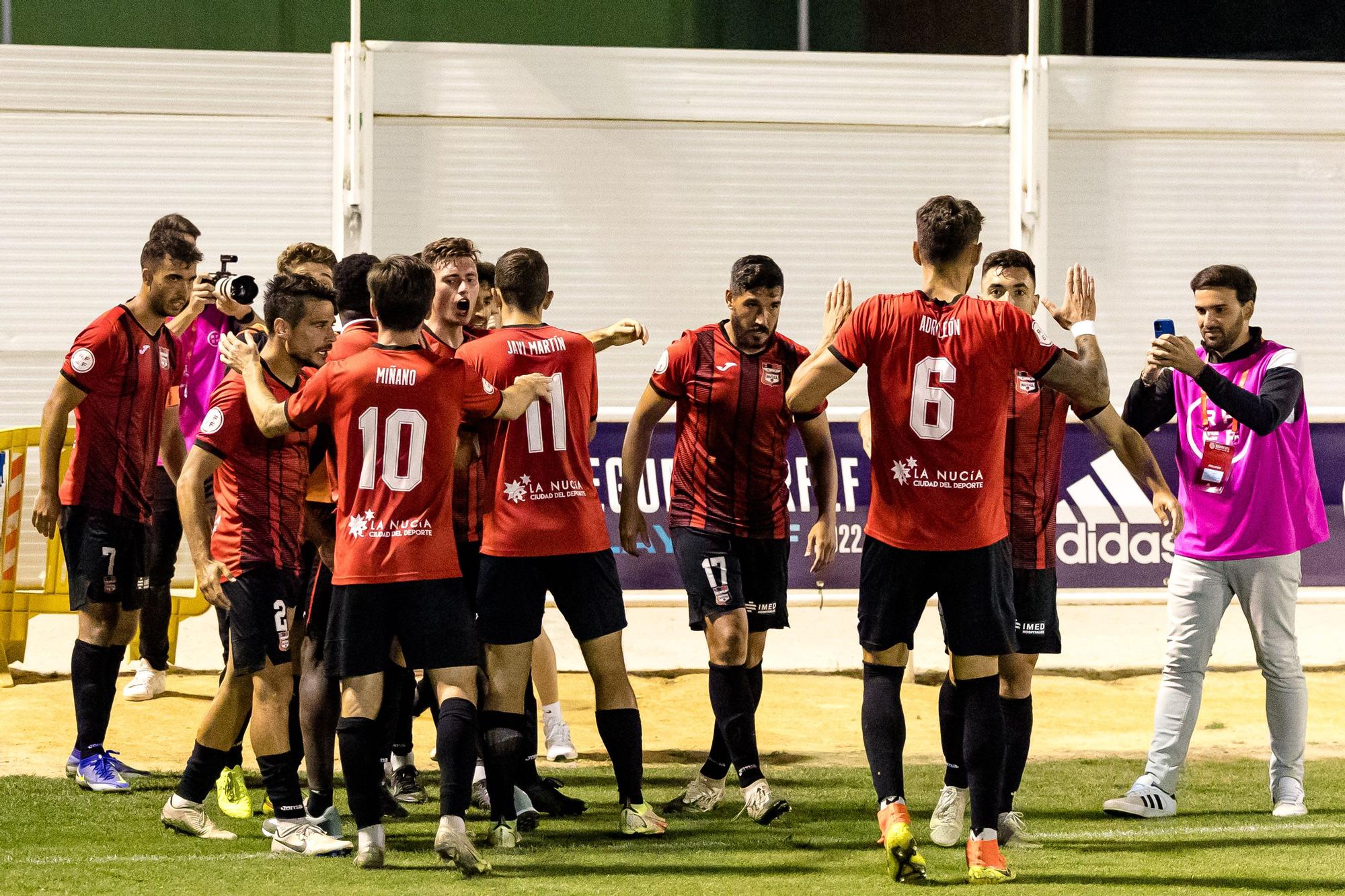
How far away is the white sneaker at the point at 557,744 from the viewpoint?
301 inches

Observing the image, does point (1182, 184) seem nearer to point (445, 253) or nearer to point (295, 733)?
point (445, 253)

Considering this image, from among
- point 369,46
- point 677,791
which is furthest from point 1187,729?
point 369,46

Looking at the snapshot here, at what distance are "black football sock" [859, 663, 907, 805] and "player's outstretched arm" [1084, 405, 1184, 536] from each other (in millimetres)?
1441

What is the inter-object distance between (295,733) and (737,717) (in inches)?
70.6

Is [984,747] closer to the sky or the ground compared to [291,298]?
closer to the ground

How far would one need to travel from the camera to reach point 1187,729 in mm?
6512

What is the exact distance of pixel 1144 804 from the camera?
639 cm

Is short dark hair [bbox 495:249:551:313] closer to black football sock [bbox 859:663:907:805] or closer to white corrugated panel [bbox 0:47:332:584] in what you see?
black football sock [bbox 859:663:907:805]

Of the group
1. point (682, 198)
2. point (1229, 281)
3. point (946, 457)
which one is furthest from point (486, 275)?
point (682, 198)

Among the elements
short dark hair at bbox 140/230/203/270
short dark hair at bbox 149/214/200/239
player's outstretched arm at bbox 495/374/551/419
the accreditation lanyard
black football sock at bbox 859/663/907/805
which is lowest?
black football sock at bbox 859/663/907/805

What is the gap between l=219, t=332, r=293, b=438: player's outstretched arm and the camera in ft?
17.4

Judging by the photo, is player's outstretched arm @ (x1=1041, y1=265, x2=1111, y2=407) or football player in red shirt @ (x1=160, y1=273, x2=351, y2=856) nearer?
player's outstretched arm @ (x1=1041, y1=265, x2=1111, y2=407)

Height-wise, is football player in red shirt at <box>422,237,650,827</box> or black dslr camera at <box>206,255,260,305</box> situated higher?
black dslr camera at <box>206,255,260,305</box>

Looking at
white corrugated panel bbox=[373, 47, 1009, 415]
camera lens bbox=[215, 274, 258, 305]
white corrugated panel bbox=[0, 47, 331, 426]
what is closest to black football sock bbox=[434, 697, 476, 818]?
camera lens bbox=[215, 274, 258, 305]
